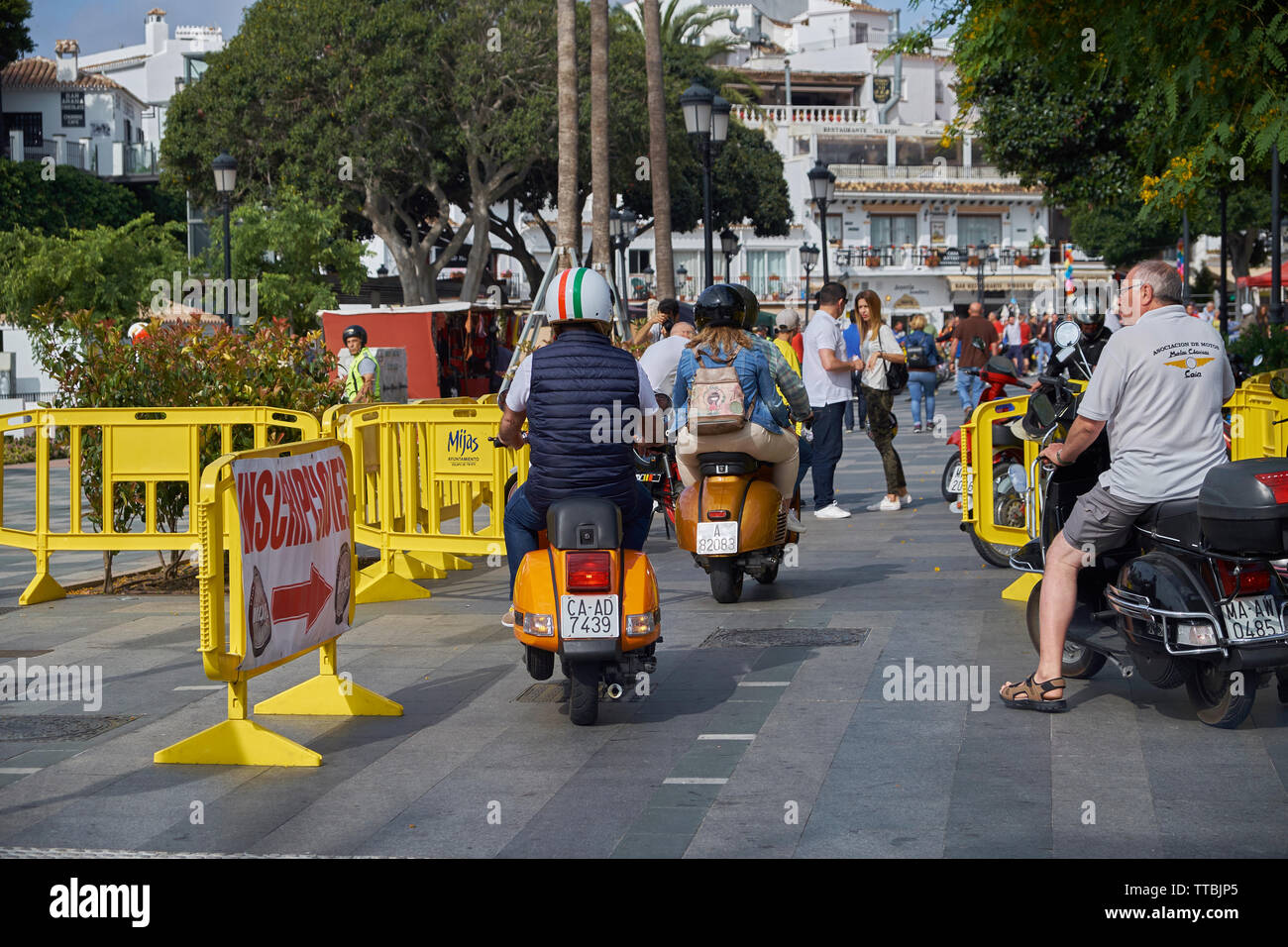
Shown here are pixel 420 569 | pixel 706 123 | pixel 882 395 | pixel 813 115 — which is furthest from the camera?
pixel 813 115

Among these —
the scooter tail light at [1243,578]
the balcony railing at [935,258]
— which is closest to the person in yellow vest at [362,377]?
the scooter tail light at [1243,578]

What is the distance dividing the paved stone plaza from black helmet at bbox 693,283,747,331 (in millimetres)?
1716

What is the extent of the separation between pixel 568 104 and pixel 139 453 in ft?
44.7

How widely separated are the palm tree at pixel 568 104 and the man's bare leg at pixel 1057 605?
639 inches

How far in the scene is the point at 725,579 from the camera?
9.69 metres

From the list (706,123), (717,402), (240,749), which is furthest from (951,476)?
(706,123)

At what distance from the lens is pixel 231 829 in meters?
5.43

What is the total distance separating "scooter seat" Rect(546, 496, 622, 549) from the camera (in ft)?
21.7

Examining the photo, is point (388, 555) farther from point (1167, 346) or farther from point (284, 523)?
point (1167, 346)

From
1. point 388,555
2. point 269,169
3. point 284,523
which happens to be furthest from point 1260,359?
point 269,169

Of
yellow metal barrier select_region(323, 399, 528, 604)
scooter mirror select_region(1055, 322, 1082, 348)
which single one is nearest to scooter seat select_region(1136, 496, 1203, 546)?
scooter mirror select_region(1055, 322, 1082, 348)

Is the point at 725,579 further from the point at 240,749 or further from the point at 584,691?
the point at 240,749

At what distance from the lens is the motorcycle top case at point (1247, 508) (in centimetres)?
595
